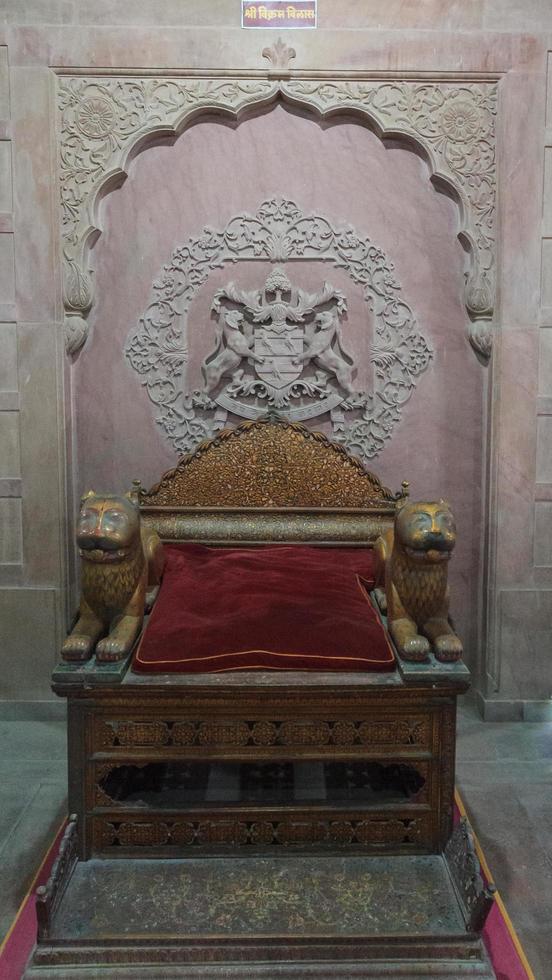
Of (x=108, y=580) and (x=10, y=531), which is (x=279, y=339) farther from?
(x=108, y=580)

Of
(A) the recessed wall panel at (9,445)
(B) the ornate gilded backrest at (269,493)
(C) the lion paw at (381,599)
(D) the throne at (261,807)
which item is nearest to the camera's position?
(D) the throne at (261,807)

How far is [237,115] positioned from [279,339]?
3.27 feet

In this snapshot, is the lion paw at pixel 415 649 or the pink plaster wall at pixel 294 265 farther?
the pink plaster wall at pixel 294 265

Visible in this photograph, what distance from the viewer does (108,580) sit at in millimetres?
2568

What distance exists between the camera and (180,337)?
3.76 metres

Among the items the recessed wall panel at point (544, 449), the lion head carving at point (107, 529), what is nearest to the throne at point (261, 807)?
the lion head carving at point (107, 529)

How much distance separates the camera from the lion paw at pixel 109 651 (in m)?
2.42

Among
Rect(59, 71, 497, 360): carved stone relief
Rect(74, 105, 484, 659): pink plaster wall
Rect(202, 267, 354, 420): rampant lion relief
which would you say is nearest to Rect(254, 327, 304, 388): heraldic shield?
Rect(202, 267, 354, 420): rampant lion relief

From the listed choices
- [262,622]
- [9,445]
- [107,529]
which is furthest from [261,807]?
[9,445]

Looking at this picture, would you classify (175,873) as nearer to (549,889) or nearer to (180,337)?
(549,889)

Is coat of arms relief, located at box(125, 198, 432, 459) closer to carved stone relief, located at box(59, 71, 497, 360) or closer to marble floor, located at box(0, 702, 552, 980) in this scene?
carved stone relief, located at box(59, 71, 497, 360)

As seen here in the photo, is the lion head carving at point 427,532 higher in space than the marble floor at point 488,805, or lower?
higher

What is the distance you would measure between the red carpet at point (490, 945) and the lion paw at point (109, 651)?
0.74m

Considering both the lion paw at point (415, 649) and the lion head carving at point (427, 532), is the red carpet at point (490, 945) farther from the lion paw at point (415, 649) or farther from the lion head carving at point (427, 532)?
the lion head carving at point (427, 532)
